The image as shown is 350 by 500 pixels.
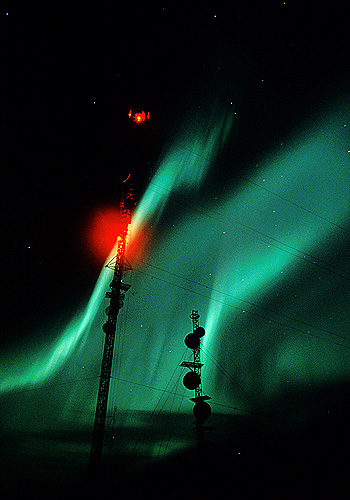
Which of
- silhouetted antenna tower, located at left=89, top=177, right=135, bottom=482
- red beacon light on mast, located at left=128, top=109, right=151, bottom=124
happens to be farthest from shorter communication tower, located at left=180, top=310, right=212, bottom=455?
red beacon light on mast, located at left=128, top=109, right=151, bottom=124

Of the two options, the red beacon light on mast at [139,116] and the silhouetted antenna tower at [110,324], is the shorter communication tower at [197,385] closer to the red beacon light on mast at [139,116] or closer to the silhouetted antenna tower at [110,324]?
the silhouetted antenna tower at [110,324]

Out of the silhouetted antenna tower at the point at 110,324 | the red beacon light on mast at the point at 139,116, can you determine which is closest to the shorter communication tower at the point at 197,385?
the silhouetted antenna tower at the point at 110,324

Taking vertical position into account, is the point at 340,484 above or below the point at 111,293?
below

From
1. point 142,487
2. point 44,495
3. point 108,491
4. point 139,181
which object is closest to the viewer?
point 139,181

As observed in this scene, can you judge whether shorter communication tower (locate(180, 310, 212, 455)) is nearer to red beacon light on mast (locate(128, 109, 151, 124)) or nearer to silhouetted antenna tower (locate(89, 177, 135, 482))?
silhouetted antenna tower (locate(89, 177, 135, 482))

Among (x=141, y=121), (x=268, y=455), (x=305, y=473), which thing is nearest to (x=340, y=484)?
(x=305, y=473)

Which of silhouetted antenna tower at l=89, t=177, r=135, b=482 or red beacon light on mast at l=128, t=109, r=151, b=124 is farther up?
red beacon light on mast at l=128, t=109, r=151, b=124

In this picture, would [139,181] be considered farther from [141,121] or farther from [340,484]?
[340,484]

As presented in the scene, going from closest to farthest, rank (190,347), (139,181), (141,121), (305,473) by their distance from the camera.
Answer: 1. (141,121)
2. (139,181)
3. (190,347)
4. (305,473)

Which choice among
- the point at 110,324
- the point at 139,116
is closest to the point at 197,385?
the point at 110,324
